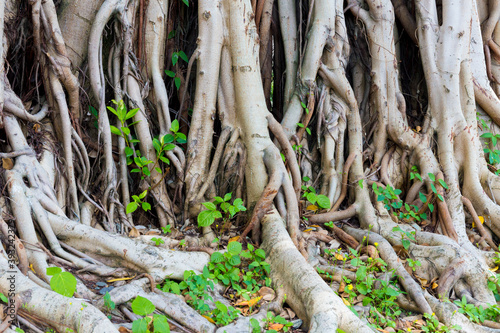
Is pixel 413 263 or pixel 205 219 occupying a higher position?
pixel 205 219

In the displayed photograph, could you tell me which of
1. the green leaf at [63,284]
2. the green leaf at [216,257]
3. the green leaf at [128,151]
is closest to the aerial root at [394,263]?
the green leaf at [216,257]

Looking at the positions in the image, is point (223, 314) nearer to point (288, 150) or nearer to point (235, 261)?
point (235, 261)

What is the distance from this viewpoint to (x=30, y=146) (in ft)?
8.73

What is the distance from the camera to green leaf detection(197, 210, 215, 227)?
111 inches

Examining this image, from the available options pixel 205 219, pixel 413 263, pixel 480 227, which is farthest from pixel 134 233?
pixel 480 227

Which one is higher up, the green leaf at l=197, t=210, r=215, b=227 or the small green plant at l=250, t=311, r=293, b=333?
the green leaf at l=197, t=210, r=215, b=227

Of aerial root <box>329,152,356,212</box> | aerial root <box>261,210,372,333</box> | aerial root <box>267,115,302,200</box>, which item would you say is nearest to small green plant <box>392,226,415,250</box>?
aerial root <box>329,152,356,212</box>

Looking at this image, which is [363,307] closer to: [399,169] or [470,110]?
[399,169]

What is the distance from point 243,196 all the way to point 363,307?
3.97ft

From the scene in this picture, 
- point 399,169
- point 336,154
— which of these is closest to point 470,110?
point 399,169

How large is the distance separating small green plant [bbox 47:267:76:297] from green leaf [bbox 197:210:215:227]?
1.06 m

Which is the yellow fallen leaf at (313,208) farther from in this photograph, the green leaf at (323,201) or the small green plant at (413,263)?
the small green plant at (413,263)

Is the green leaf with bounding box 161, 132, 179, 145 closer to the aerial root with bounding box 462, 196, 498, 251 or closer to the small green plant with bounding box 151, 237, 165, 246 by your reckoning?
the small green plant with bounding box 151, 237, 165, 246

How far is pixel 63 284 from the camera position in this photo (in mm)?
1853
